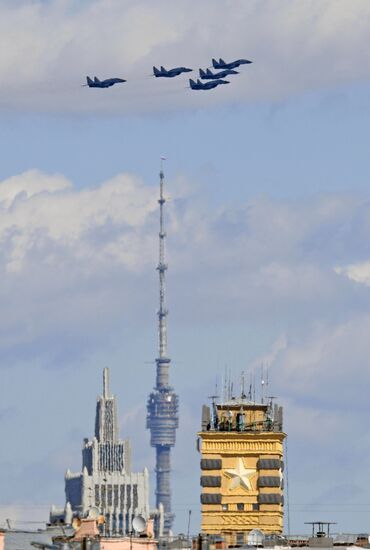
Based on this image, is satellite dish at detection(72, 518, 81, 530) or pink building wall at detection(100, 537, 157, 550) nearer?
pink building wall at detection(100, 537, 157, 550)

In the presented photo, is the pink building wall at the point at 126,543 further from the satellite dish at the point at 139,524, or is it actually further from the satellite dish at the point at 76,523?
the satellite dish at the point at 76,523

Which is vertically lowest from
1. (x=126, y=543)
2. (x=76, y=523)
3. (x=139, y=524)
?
(x=126, y=543)

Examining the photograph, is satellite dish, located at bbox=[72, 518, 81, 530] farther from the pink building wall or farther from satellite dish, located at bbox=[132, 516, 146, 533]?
the pink building wall

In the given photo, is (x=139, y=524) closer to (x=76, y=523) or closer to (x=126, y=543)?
(x=76, y=523)

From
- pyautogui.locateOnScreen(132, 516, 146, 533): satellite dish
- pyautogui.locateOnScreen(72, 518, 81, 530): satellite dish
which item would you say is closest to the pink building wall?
pyautogui.locateOnScreen(132, 516, 146, 533): satellite dish

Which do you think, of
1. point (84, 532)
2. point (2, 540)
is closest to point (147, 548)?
point (84, 532)

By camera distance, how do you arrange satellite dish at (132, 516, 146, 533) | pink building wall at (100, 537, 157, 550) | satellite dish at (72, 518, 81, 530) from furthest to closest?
1. satellite dish at (132, 516, 146, 533)
2. satellite dish at (72, 518, 81, 530)
3. pink building wall at (100, 537, 157, 550)

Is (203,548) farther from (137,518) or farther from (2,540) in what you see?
(2,540)

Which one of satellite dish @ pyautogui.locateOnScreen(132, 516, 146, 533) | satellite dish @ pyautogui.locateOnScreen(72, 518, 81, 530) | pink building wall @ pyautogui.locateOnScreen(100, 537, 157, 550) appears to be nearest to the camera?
pink building wall @ pyautogui.locateOnScreen(100, 537, 157, 550)

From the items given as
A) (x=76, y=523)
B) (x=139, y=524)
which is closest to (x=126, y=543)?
(x=76, y=523)

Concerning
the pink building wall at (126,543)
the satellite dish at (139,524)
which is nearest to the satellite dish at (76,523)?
the satellite dish at (139,524)

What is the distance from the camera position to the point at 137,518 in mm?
198000

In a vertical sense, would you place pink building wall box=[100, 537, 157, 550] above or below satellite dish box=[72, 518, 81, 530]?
below

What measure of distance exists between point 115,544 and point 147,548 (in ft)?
18.3
